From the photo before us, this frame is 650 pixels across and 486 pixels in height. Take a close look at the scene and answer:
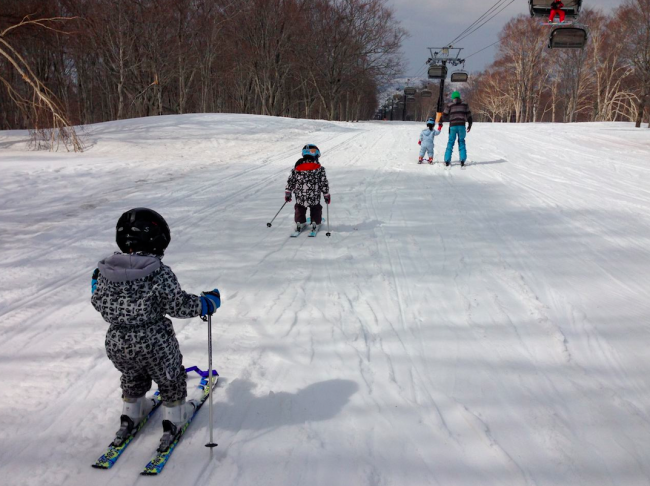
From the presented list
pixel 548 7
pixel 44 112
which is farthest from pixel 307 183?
pixel 44 112

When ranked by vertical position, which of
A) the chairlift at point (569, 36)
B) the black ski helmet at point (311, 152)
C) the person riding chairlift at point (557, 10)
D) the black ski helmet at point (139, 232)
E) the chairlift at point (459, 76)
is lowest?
the black ski helmet at point (139, 232)

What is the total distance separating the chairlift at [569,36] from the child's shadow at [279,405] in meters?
13.6

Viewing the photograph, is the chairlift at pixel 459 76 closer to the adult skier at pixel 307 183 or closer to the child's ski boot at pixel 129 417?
the adult skier at pixel 307 183

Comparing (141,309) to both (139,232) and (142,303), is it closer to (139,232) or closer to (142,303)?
(142,303)

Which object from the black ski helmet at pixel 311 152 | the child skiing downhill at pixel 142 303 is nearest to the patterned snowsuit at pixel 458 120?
the black ski helmet at pixel 311 152

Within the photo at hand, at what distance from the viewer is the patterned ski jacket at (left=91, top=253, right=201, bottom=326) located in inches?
89.3

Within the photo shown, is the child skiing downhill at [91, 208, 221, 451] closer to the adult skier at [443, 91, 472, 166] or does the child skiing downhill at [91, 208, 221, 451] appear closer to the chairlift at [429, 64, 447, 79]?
the adult skier at [443, 91, 472, 166]

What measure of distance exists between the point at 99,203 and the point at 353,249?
512 centimetres

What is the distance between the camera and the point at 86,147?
1420 cm

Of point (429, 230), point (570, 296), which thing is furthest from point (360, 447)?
point (429, 230)

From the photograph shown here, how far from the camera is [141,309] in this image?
2328 millimetres

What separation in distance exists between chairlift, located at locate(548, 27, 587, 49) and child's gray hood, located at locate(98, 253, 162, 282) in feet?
47.2

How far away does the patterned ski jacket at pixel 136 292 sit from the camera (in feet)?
7.44

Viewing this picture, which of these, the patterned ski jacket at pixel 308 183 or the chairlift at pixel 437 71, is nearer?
the patterned ski jacket at pixel 308 183
